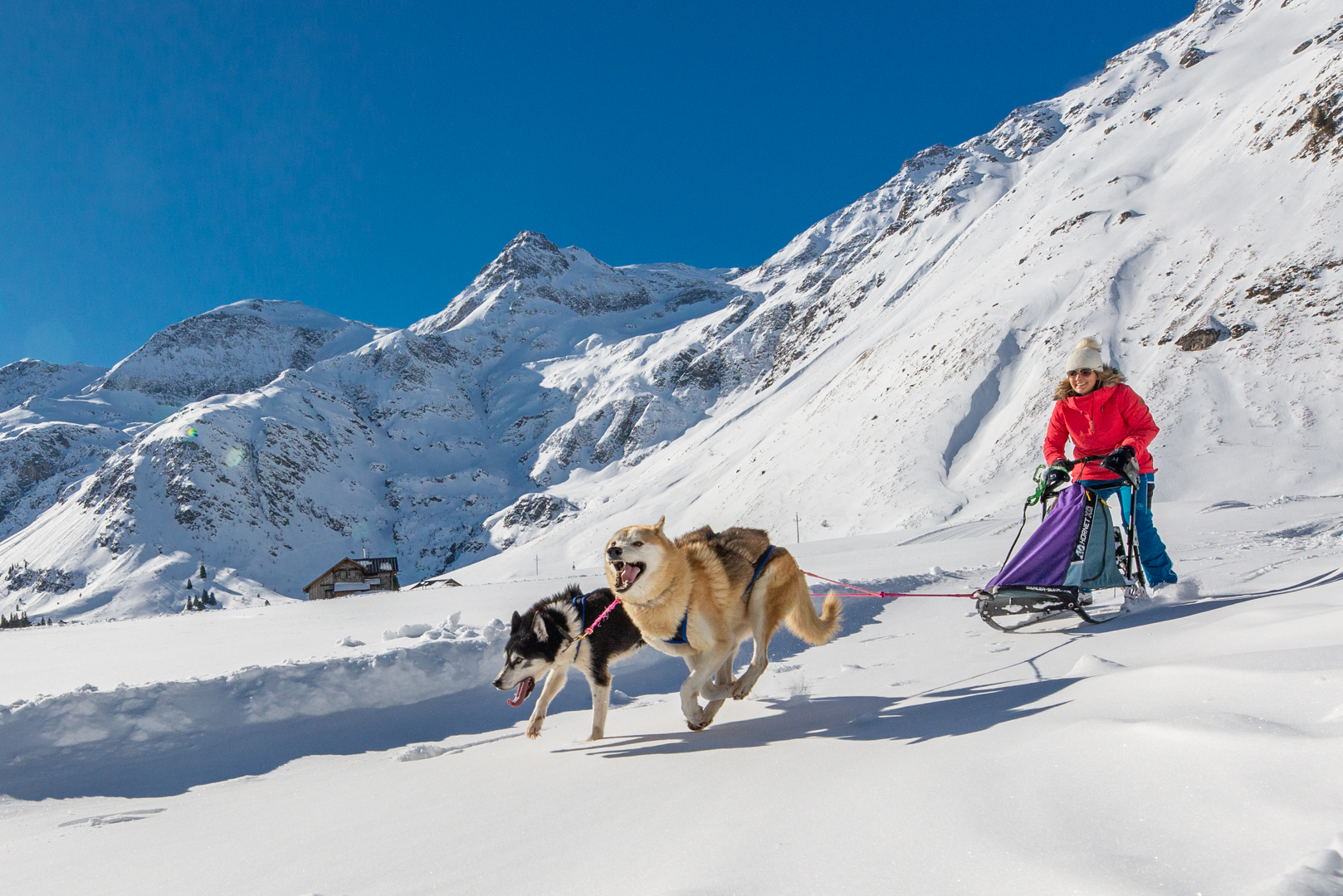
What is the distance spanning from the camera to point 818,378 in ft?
226

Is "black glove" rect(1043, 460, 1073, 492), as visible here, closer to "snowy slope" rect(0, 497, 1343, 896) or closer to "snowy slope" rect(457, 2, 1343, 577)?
"snowy slope" rect(0, 497, 1343, 896)

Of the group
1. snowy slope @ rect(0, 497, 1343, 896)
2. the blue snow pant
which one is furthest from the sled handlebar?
snowy slope @ rect(0, 497, 1343, 896)

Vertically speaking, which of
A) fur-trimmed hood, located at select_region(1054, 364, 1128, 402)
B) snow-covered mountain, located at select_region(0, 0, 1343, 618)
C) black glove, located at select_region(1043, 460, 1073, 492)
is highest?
snow-covered mountain, located at select_region(0, 0, 1343, 618)

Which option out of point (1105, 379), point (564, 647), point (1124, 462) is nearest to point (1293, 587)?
point (1124, 462)

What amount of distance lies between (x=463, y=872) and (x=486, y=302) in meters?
187

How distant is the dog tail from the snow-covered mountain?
2896 centimetres

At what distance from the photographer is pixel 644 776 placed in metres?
3.08

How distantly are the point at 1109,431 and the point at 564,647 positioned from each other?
498 cm

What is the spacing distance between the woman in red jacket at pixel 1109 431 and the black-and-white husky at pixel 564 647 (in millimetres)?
4145

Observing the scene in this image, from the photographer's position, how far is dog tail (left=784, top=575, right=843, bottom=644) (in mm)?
4901

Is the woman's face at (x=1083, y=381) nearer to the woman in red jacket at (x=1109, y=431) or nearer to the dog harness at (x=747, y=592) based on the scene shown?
the woman in red jacket at (x=1109, y=431)

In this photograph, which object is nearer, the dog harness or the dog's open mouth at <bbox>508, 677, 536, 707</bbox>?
the dog harness

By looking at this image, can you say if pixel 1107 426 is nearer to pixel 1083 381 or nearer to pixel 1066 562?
pixel 1083 381

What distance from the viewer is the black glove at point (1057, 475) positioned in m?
5.75
